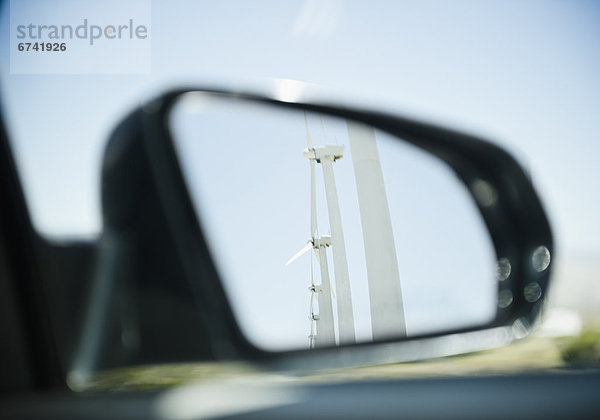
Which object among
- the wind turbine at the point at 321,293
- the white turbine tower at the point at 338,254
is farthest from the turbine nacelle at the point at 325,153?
the wind turbine at the point at 321,293

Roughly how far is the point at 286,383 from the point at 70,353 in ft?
2.49

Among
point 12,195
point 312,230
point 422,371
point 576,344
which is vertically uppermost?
point 12,195

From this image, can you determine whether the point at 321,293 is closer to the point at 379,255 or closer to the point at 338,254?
the point at 338,254

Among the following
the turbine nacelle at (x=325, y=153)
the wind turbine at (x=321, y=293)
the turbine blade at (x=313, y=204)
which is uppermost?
the turbine nacelle at (x=325, y=153)

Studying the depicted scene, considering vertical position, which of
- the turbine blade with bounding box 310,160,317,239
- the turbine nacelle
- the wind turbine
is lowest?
the wind turbine

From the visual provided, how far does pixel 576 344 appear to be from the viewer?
4148mm

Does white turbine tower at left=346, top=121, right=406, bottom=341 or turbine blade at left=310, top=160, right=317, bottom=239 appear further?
white turbine tower at left=346, top=121, right=406, bottom=341

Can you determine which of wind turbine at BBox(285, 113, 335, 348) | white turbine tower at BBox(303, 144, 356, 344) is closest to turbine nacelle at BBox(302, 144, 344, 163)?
white turbine tower at BBox(303, 144, 356, 344)

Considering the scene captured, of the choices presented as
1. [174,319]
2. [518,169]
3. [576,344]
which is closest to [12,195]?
[174,319]

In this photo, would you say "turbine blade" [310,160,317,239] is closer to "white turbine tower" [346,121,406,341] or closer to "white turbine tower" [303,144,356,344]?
"white turbine tower" [303,144,356,344]

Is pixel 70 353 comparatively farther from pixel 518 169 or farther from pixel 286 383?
pixel 518 169

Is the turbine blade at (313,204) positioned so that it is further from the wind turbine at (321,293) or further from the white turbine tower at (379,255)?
the white turbine tower at (379,255)

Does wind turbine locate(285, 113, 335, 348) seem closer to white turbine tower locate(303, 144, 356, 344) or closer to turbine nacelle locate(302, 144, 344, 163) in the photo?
white turbine tower locate(303, 144, 356, 344)

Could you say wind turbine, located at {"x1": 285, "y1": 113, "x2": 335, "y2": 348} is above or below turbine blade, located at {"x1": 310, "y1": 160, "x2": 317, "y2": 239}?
below
